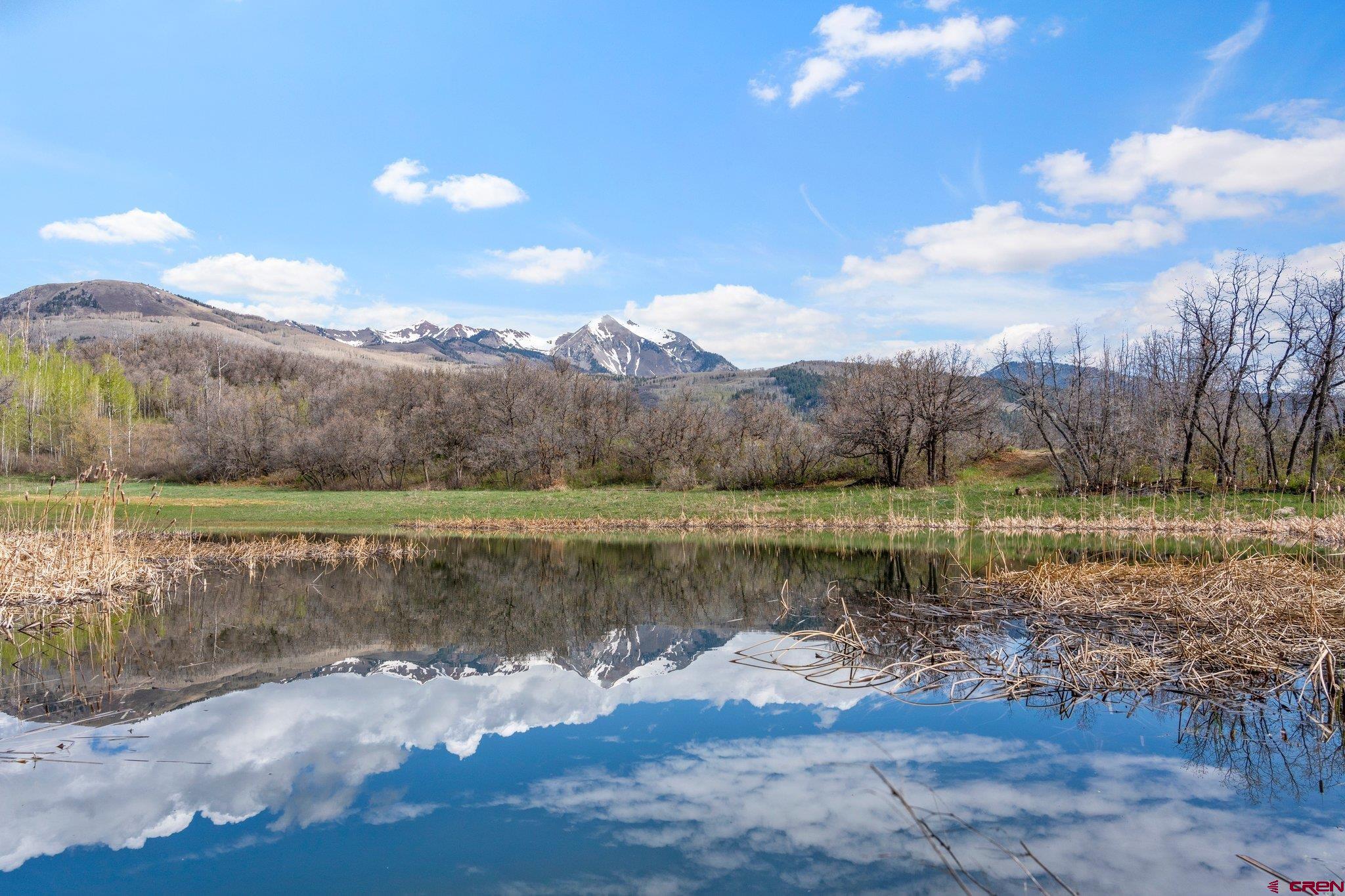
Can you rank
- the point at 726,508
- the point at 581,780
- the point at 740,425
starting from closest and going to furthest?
the point at 581,780, the point at 726,508, the point at 740,425

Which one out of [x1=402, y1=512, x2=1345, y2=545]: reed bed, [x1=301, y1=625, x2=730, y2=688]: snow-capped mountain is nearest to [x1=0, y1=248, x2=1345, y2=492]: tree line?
[x1=402, y1=512, x2=1345, y2=545]: reed bed

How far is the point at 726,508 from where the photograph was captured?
36.9 metres

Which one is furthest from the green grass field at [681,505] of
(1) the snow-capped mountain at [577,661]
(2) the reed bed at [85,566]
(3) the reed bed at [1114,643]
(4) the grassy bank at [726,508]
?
(1) the snow-capped mountain at [577,661]

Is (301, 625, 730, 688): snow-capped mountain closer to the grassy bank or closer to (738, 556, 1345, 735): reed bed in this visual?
(738, 556, 1345, 735): reed bed

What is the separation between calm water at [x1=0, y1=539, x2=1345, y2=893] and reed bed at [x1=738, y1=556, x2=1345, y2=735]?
611 millimetres

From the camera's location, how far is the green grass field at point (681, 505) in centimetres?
3150

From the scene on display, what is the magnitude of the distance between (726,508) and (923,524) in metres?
9.72

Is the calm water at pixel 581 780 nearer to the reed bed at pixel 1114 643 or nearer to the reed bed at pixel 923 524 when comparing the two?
the reed bed at pixel 1114 643

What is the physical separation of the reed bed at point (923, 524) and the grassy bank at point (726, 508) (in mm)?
98

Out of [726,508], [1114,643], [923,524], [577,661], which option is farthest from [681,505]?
[1114,643]

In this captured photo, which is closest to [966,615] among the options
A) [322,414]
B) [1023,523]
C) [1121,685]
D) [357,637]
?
[1121,685]

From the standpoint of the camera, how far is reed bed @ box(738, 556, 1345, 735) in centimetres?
740

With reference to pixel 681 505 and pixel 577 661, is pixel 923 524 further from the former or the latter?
pixel 577 661

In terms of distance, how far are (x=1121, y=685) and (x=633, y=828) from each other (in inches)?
219
